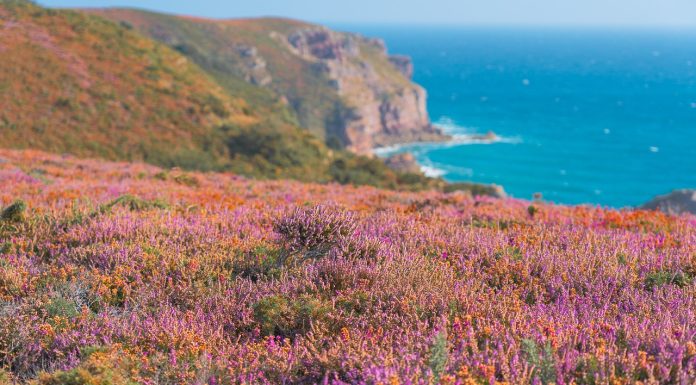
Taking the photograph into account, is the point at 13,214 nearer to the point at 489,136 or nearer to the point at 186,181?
the point at 186,181

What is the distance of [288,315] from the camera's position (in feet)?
16.1

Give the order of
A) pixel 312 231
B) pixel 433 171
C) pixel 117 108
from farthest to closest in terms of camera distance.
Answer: pixel 433 171, pixel 117 108, pixel 312 231

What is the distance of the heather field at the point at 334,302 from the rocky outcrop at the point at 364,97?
119m

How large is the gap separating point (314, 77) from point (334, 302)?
149 meters

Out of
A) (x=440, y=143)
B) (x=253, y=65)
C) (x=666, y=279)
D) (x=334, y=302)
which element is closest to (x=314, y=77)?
(x=253, y=65)

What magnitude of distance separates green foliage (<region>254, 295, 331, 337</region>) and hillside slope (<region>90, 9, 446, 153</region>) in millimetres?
115399

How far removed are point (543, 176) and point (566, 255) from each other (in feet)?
347

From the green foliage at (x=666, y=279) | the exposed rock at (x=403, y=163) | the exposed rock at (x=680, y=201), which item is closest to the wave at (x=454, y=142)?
the exposed rock at (x=403, y=163)

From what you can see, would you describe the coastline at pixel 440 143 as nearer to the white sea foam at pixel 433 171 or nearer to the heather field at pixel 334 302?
the white sea foam at pixel 433 171

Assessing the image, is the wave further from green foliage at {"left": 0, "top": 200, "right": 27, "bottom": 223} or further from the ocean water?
green foliage at {"left": 0, "top": 200, "right": 27, "bottom": 223}

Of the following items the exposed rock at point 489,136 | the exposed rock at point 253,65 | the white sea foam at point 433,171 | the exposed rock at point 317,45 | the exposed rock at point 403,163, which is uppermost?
the exposed rock at point 317,45

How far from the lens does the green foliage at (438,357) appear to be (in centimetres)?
367

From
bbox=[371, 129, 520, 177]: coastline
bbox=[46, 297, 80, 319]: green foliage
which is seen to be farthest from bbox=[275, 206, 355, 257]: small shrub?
bbox=[371, 129, 520, 177]: coastline

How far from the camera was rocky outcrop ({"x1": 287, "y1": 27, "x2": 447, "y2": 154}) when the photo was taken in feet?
443
